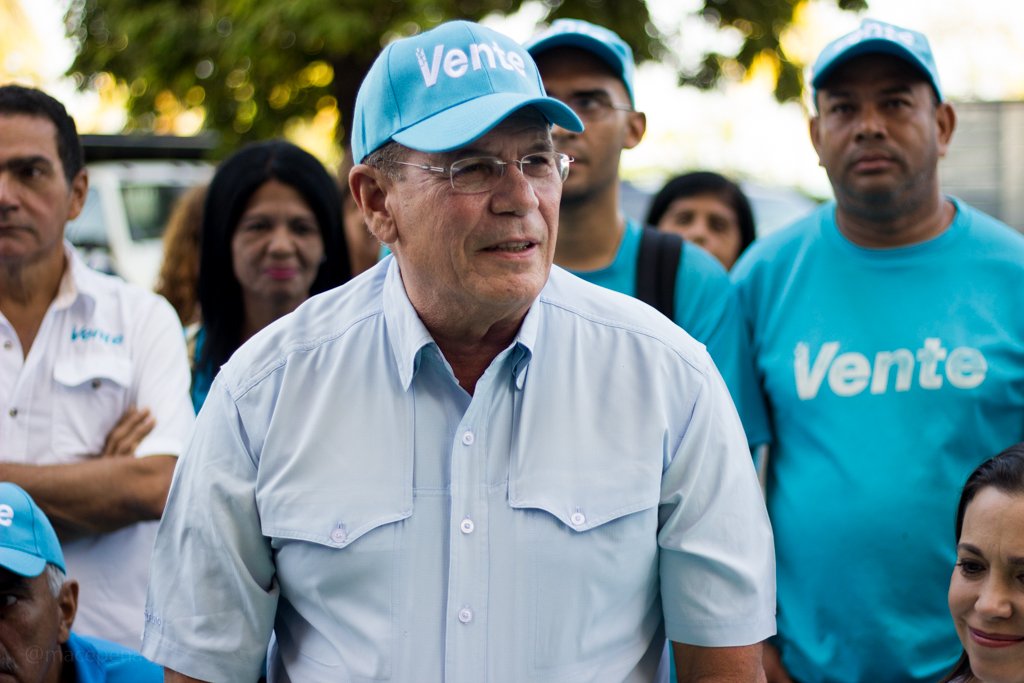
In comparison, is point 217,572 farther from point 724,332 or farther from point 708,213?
point 708,213

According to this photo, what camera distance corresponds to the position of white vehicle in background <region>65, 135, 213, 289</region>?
1258cm

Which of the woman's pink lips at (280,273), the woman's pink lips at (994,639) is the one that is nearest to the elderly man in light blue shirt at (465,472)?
the woman's pink lips at (994,639)

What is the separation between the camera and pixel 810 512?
11.0 ft

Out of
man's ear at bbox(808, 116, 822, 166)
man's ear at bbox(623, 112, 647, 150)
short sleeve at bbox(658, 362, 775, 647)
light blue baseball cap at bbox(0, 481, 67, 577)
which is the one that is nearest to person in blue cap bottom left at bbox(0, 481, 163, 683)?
light blue baseball cap at bbox(0, 481, 67, 577)

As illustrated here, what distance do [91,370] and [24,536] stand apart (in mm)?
651

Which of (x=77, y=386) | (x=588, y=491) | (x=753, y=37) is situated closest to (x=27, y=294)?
(x=77, y=386)

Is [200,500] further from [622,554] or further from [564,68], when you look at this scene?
[564,68]

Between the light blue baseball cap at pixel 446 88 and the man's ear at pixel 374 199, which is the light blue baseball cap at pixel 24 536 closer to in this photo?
the man's ear at pixel 374 199

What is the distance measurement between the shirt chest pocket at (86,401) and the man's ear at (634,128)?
5.60 feet

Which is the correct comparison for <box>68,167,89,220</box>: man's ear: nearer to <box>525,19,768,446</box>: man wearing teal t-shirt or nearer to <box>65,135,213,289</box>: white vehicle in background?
<box>525,19,768,446</box>: man wearing teal t-shirt

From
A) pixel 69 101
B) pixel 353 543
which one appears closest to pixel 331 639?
pixel 353 543

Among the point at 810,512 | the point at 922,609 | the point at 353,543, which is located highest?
the point at 353,543

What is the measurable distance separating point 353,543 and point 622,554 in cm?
51

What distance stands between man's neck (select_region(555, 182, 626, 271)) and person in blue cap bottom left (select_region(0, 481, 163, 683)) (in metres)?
1.63
